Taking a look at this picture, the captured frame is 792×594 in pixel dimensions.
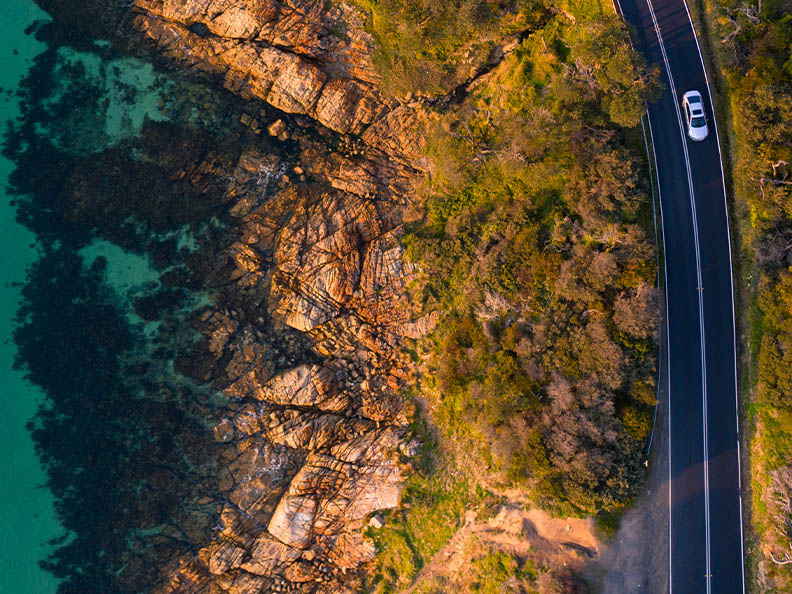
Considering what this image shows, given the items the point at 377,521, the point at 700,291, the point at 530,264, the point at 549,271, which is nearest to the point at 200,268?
the point at 377,521

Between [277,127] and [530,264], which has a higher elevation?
[277,127]

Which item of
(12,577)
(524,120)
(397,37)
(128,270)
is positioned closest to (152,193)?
(128,270)

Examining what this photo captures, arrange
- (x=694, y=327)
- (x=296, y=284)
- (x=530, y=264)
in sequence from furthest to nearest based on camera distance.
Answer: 1. (x=296, y=284)
2. (x=530, y=264)
3. (x=694, y=327)

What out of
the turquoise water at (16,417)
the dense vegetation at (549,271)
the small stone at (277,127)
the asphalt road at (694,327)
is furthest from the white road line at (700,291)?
the turquoise water at (16,417)

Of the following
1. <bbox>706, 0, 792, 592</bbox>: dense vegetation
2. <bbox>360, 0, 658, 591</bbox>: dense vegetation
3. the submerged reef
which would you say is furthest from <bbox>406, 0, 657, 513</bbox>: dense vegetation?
<bbox>706, 0, 792, 592</bbox>: dense vegetation

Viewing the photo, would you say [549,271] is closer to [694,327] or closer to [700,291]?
[700,291]

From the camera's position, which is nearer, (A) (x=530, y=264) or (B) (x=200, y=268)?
(A) (x=530, y=264)

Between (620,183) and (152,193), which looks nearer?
(620,183)

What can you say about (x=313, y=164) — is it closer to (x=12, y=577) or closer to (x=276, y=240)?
(x=276, y=240)
